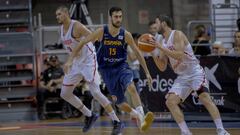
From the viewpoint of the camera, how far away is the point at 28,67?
1803 cm

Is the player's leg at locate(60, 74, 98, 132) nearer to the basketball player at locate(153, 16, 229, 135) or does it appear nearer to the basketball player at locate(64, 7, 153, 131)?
the basketball player at locate(64, 7, 153, 131)

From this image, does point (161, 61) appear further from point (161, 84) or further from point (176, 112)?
point (161, 84)

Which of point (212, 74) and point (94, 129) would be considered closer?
point (94, 129)

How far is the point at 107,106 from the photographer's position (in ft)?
37.2

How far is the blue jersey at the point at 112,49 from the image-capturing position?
1059cm

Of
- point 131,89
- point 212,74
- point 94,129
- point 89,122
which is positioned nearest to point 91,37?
point 131,89

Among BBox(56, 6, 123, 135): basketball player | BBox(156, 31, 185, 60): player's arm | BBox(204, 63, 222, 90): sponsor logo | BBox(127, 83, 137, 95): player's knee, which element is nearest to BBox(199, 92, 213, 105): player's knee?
BBox(156, 31, 185, 60): player's arm

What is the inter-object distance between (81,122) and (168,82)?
2521 mm

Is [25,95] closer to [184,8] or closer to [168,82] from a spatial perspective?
[168,82]

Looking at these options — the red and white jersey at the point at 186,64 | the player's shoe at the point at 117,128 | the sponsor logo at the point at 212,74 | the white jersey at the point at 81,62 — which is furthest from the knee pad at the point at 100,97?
the sponsor logo at the point at 212,74

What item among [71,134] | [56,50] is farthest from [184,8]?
[71,134]

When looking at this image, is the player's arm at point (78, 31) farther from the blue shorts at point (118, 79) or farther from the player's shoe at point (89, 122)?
the player's shoe at point (89, 122)

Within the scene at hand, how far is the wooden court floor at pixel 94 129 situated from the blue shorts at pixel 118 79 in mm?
1532

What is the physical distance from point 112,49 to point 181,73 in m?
1.25
